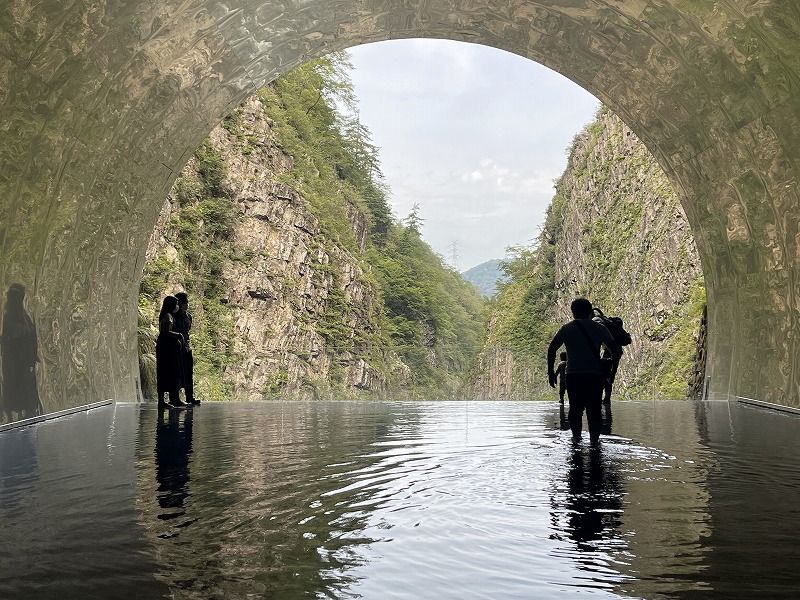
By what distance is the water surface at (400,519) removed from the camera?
9.89 feet

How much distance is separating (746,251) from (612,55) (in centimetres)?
346

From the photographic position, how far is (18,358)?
996cm

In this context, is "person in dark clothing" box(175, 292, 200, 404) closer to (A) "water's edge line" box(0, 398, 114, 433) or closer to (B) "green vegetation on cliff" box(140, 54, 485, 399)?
(A) "water's edge line" box(0, 398, 114, 433)

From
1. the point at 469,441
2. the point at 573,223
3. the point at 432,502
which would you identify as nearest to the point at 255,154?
the point at 573,223

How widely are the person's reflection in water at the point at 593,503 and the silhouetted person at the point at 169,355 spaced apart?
910 cm

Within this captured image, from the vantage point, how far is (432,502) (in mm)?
4699

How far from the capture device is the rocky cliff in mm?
36281

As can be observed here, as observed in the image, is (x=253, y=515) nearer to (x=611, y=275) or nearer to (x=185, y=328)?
(x=185, y=328)

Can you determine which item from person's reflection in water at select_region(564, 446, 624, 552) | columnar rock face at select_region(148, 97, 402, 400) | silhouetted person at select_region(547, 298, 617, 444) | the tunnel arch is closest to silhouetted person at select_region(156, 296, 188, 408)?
the tunnel arch

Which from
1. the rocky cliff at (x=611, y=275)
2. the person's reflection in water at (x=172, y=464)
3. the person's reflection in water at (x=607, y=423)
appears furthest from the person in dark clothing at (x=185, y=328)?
the rocky cliff at (x=611, y=275)

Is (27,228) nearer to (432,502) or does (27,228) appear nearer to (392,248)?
(432,502)

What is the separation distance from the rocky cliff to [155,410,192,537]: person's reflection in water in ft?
81.5

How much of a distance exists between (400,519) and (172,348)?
1112 centimetres

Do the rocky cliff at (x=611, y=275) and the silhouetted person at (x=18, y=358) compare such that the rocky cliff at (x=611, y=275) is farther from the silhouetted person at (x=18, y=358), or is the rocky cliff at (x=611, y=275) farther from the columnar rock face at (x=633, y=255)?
the silhouetted person at (x=18, y=358)
